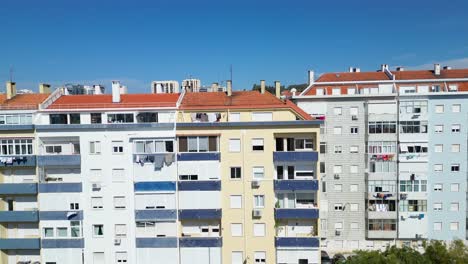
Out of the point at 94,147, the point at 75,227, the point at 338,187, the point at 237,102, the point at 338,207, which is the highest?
the point at 237,102

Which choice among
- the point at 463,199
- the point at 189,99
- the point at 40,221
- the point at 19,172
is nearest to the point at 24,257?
the point at 40,221

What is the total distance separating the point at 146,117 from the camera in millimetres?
30562

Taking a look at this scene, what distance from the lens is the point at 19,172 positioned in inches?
1220

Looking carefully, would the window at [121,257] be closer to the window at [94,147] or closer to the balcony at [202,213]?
the balcony at [202,213]

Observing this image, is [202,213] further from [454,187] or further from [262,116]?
[454,187]

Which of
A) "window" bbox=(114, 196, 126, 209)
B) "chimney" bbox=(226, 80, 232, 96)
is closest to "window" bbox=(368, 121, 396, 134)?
"chimney" bbox=(226, 80, 232, 96)

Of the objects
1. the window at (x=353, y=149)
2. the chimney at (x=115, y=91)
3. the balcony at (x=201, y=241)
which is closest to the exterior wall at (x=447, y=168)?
the window at (x=353, y=149)

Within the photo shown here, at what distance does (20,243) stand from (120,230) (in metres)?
8.00

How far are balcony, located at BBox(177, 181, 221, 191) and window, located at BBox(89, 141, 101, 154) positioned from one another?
6935 mm

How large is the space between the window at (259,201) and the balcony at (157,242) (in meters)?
6.81

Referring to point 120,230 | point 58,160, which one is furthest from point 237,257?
point 58,160

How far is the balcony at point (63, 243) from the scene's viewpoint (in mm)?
30188

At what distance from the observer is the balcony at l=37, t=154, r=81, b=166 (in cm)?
2997

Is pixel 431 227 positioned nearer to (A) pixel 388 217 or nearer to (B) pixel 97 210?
(A) pixel 388 217
